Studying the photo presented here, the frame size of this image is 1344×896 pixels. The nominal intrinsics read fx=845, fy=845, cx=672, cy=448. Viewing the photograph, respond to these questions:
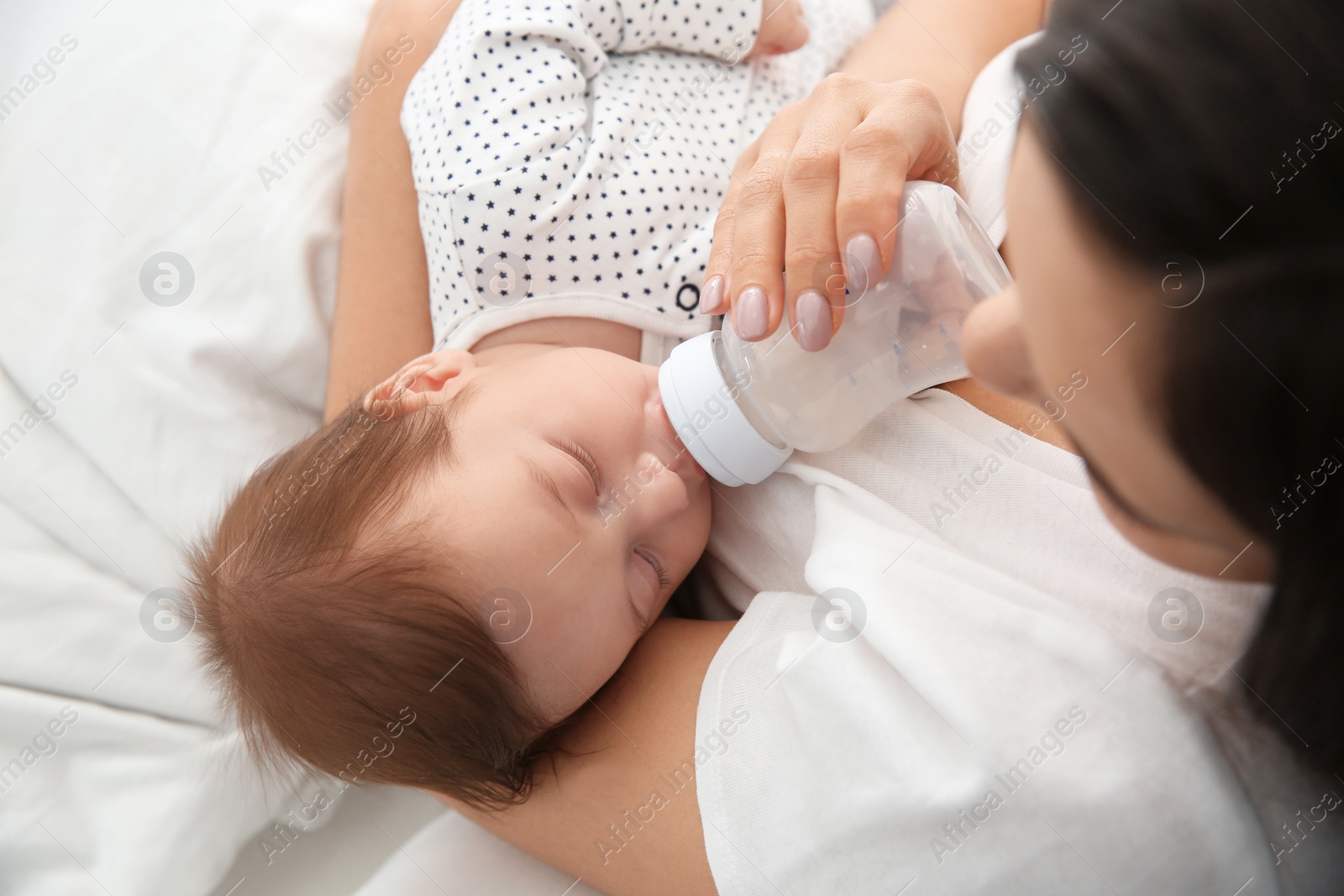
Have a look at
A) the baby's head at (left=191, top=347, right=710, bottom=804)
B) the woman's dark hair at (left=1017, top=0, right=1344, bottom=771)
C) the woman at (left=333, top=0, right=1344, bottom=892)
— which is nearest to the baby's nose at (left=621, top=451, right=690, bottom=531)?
the baby's head at (left=191, top=347, right=710, bottom=804)

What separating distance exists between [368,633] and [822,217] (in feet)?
2.10

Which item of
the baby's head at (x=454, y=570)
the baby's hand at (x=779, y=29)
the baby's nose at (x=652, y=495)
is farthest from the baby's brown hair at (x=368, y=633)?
the baby's hand at (x=779, y=29)

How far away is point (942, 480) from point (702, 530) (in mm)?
301

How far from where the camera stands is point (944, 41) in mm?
1333

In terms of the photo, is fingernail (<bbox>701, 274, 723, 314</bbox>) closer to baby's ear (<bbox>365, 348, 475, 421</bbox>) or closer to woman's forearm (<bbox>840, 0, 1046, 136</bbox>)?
baby's ear (<bbox>365, 348, 475, 421</bbox>)

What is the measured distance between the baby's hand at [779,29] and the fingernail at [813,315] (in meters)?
0.71

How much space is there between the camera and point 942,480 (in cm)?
98

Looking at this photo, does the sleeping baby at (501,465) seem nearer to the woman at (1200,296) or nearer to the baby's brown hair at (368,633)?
the baby's brown hair at (368,633)

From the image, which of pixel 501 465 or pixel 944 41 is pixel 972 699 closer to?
pixel 501 465

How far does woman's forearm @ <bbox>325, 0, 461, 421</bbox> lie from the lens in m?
1.30

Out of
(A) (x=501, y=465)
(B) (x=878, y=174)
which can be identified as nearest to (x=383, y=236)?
(A) (x=501, y=465)

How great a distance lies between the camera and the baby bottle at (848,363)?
0.94 metres

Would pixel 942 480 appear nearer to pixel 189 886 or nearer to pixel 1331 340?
pixel 1331 340

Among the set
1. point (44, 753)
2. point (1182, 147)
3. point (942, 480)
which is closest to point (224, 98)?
point (44, 753)
